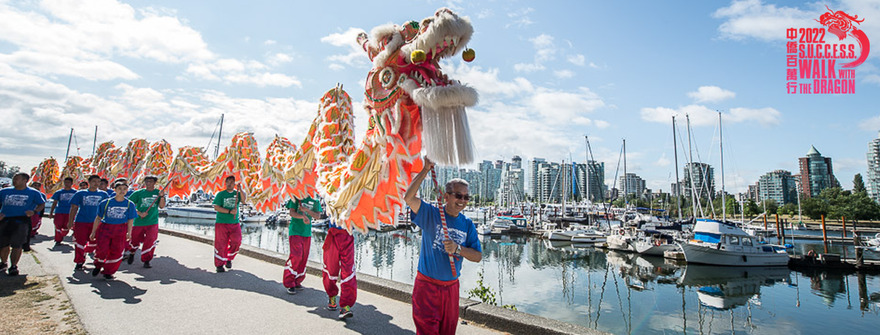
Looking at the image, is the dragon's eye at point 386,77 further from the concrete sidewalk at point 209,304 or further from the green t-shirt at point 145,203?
the green t-shirt at point 145,203

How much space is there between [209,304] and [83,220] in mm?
3660

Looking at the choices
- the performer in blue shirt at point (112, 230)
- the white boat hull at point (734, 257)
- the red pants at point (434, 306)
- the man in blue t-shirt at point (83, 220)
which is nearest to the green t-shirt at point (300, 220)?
the performer in blue shirt at point (112, 230)

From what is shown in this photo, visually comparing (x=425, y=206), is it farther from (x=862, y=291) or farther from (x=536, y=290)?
(x=862, y=291)

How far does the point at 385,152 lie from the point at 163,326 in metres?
2.94

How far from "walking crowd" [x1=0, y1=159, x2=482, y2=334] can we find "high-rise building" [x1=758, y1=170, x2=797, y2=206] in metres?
99.2

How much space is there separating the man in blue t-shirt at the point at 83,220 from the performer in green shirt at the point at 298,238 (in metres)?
3.68

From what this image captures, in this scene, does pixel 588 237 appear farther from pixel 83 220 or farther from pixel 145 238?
pixel 83 220

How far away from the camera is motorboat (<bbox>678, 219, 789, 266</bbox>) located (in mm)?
20766

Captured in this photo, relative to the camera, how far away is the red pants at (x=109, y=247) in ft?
19.1

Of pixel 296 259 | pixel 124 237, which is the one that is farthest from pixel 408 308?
pixel 124 237

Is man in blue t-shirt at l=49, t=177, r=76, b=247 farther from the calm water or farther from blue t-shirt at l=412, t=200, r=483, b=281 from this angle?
blue t-shirt at l=412, t=200, r=483, b=281

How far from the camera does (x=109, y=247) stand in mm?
5902

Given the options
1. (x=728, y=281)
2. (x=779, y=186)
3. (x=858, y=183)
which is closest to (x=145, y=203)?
(x=728, y=281)

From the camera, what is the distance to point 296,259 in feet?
17.5
